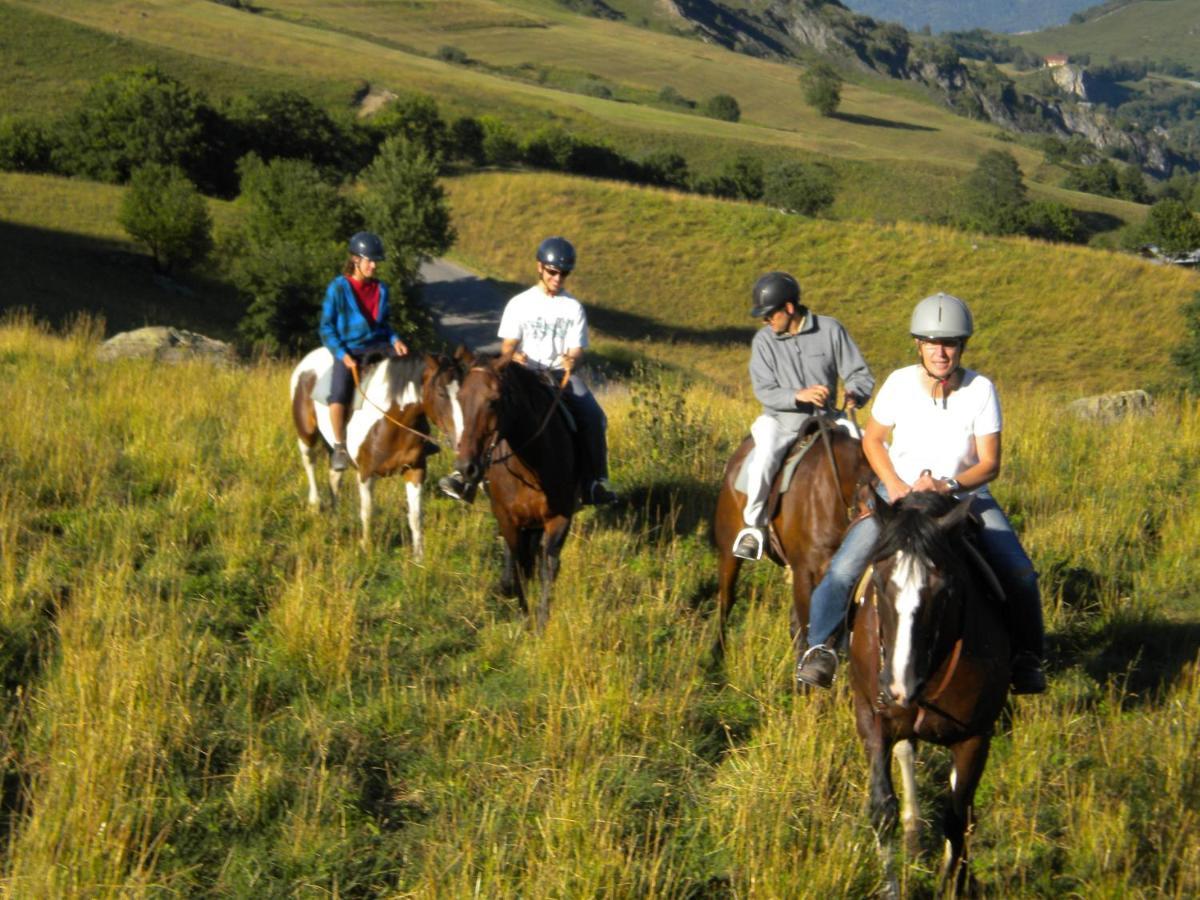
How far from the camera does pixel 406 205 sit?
41.9 meters

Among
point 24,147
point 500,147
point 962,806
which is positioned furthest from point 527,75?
point 962,806

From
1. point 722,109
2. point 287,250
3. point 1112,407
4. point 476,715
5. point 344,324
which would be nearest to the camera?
point 476,715

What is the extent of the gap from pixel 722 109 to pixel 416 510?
124071mm

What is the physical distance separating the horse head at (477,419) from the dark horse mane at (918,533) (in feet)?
10.4

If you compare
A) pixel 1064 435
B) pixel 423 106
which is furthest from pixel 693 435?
pixel 423 106

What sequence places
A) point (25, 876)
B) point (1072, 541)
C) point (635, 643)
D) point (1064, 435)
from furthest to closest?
point (1064, 435) < point (1072, 541) < point (635, 643) < point (25, 876)

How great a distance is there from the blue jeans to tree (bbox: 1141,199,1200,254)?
66.4m

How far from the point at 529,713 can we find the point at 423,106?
67984 mm

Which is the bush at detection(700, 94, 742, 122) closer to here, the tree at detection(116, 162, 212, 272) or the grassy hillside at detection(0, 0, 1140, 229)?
the grassy hillside at detection(0, 0, 1140, 229)

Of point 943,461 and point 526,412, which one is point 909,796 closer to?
point 943,461

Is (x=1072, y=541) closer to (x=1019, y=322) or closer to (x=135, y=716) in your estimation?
(x=135, y=716)

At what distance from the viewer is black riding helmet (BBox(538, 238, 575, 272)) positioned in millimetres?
8164

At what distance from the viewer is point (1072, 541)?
895 centimetres

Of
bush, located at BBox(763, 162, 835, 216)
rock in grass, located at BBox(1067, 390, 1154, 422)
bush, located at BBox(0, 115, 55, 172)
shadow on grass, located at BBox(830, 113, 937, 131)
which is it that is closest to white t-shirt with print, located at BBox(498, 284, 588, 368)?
rock in grass, located at BBox(1067, 390, 1154, 422)
